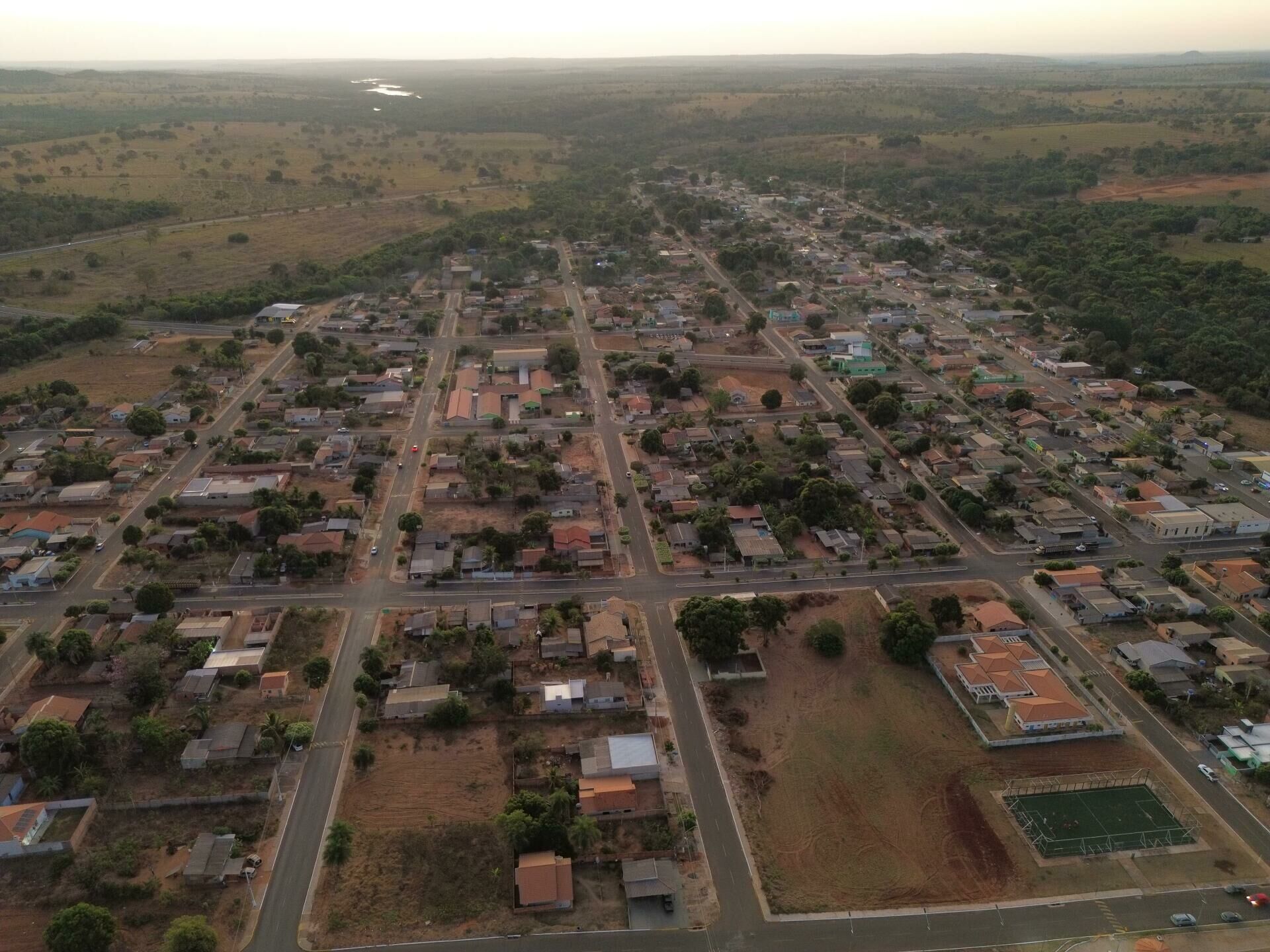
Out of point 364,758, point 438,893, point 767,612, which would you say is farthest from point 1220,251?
point 438,893

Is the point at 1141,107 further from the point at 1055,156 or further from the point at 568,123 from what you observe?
the point at 568,123

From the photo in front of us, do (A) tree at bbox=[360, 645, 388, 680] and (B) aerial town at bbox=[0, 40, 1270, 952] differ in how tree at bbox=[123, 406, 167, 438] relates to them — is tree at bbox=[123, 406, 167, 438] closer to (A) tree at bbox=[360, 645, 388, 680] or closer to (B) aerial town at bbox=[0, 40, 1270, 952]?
(B) aerial town at bbox=[0, 40, 1270, 952]

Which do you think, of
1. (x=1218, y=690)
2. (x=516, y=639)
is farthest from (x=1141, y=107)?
(x=516, y=639)

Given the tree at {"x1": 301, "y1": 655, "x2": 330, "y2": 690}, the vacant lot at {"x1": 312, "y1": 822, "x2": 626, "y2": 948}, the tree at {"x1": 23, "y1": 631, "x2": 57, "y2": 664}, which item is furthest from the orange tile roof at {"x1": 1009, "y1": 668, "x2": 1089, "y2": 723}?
the tree at {"x1": 23, "y1": 631, "x2": 57, "y2": 664}

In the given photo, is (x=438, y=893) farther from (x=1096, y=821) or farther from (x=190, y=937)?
(x=1096, y=821)

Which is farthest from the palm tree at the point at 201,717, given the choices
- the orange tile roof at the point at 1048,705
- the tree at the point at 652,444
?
the orange tile roof at the point at 1048,705
